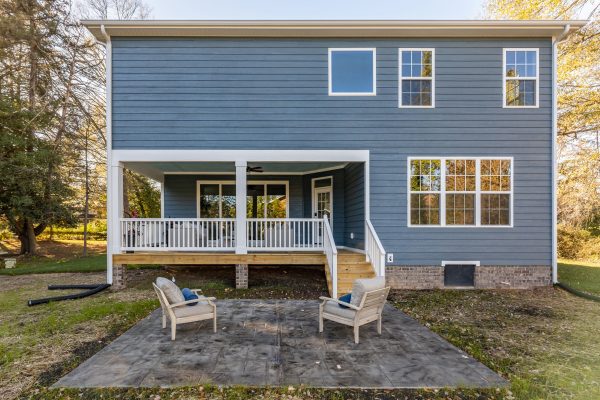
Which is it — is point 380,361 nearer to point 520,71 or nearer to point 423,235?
point 423,235

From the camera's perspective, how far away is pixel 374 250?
7.21 meters

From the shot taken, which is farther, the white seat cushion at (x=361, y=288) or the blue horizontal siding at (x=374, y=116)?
the blue horizontal siding at (x=374, y=116)

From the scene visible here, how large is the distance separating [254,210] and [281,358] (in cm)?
738

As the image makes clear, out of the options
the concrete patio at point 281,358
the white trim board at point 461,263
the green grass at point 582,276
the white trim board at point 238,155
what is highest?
the white trim board at point 238,155

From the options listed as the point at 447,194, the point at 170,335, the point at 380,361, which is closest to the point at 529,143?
the point at 447,194

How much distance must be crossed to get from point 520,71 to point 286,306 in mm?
8265

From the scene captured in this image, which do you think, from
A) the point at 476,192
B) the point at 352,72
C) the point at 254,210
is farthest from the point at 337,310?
the point at 254,210

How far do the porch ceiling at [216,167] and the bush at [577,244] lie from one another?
1121 centimetres

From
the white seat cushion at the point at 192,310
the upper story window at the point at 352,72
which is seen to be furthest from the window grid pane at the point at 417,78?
the white seat cushion at the point at 192,310

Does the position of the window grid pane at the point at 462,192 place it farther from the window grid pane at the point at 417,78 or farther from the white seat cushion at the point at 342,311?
the white seat cushion at the point at 342,311

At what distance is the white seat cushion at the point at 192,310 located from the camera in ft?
15.4

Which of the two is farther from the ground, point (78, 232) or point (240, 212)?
point (240, 212)

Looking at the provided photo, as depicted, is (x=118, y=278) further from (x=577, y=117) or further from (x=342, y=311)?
(x=577, y=117)

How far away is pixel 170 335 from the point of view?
4.77 meters
